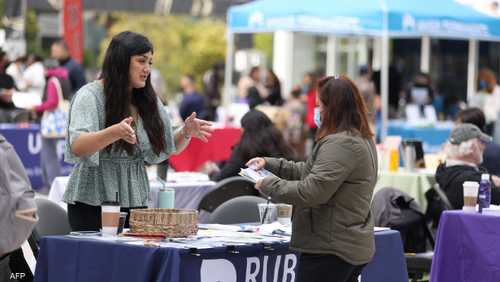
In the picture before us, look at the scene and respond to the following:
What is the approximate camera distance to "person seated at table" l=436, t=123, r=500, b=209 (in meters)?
9.57

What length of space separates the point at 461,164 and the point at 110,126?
4042 mm

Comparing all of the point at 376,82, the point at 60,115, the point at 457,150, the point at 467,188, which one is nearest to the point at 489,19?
the point at 376,82

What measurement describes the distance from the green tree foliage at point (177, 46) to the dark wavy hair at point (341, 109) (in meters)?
42.6

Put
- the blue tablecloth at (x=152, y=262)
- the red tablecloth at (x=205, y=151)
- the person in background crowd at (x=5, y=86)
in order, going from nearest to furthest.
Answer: the blue tablecloth at (x=152, y=262), the red tablecloth at (x=205, y=151), the person in background crowd at (x=5, y=86)

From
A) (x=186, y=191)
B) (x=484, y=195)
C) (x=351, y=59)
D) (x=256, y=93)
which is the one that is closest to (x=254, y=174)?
(x=484, y=195)

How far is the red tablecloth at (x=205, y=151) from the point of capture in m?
16.2

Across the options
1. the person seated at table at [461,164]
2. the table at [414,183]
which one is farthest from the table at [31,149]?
the person seated at table at [461,164]

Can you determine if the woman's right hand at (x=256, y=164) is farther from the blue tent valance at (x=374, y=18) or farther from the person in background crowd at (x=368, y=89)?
the person in background crowd at (x=368, y=89)

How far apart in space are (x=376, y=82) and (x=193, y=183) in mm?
11520

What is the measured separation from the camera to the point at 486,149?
11.1 metres

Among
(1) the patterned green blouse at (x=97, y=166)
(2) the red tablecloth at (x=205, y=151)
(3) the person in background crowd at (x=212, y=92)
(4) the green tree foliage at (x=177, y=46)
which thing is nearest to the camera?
(1) the patterned green blouse at (x=97, y=166)

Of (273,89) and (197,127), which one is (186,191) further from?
(273,89)

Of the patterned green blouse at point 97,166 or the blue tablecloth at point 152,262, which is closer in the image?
the blue tablecloth at point 152,262

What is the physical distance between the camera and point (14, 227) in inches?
200
